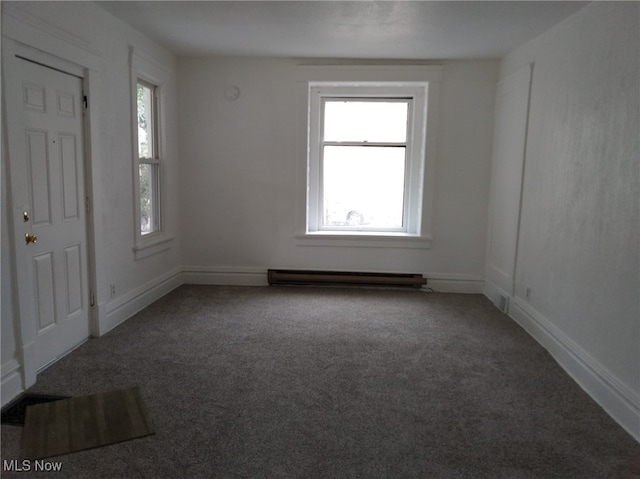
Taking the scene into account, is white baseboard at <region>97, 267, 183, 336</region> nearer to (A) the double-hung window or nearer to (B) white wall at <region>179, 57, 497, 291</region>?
(B) white wall at <region>179, 57, 497, 291</region>

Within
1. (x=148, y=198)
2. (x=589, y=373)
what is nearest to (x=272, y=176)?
(x=148, y=198)

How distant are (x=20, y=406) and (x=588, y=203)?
11.6ft

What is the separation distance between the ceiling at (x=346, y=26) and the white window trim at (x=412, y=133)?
177mm

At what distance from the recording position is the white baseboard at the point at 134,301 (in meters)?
3.53

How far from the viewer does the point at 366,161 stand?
5.09 meters

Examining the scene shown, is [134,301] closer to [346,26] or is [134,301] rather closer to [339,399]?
[339,399]

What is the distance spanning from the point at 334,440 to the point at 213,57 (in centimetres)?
409

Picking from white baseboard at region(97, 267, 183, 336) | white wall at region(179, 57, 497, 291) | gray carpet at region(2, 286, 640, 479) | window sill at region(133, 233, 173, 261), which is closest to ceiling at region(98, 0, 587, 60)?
white wall at region(179, 57, 497, 291)

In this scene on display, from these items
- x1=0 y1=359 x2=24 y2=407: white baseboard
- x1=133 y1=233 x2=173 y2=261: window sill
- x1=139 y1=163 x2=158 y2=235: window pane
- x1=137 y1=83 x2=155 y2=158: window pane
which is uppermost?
x1=137 y1=83 x2=155 y2=158: window pane

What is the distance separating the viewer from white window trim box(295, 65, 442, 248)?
4746 mm

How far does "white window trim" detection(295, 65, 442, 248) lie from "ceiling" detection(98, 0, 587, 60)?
0.18 metres

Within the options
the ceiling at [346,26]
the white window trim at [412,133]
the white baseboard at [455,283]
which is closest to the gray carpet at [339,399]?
the white baseboard at [455,283]

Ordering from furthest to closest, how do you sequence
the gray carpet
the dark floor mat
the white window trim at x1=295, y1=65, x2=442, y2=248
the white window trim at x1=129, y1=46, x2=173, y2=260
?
the white window trim at x1=295, y1=65, x2=442, y2=248, the white window trim at x1=129, y1=46, x2=173, y2=260, the dark floor mat, the gray carpet

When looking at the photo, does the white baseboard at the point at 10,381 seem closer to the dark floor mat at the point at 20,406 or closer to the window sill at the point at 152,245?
the dark floor mat at the point at 20,406
